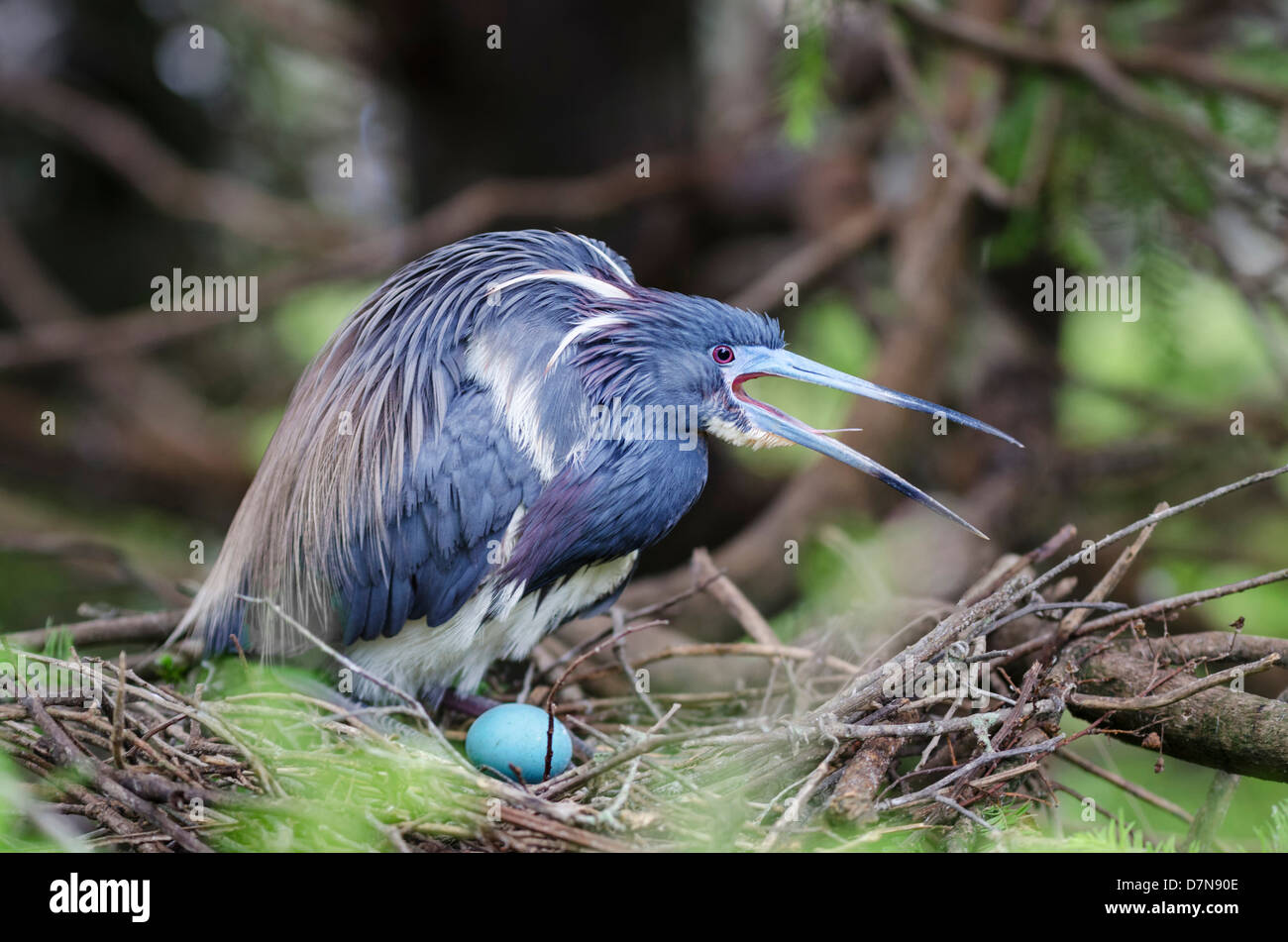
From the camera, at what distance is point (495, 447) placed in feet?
8.27

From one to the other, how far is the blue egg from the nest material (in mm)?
68

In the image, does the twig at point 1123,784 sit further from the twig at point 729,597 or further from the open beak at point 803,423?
the twig at point 729,597

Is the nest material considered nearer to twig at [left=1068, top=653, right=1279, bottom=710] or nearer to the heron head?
twig at [left=1068, top=653, right=1279, bottom=710]

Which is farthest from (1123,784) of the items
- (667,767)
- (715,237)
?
(715,237)

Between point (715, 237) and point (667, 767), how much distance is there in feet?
10.7

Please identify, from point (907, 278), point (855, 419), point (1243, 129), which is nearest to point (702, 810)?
point (855, 419)

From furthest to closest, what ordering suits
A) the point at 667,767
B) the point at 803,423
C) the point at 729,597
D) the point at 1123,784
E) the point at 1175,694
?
the point at 729,597, the point at 803,423, the point at 1123,784, the point at 667,767, the point at 1175,694

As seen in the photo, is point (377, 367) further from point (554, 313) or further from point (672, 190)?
point (672, 190)

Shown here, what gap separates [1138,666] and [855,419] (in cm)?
176

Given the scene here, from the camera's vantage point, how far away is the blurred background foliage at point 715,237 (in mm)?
3615

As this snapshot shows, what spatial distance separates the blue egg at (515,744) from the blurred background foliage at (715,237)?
88cm

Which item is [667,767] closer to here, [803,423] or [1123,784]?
[803,423]

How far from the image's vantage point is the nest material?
1.99 metres

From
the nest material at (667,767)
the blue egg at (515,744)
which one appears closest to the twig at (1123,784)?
the nest material at (667,767)
